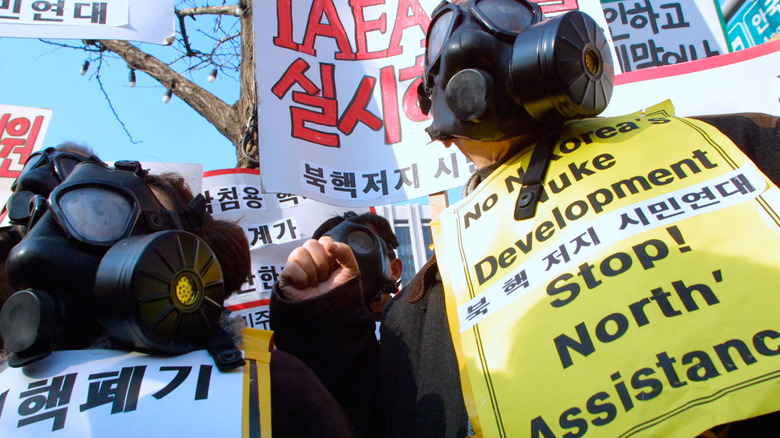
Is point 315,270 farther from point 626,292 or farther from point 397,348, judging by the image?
point 626,292

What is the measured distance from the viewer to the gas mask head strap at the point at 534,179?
123 centimetres

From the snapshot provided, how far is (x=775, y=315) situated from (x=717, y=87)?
1.51m

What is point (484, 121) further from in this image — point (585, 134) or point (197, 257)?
point (197, 257)

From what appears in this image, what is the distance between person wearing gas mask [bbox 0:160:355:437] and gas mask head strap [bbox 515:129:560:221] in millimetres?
600

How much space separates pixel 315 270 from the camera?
1.66 meters

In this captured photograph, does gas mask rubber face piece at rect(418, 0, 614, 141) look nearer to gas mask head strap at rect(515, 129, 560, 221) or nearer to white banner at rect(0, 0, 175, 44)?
gas mask head strap at rect(515, 129, 560, 221)

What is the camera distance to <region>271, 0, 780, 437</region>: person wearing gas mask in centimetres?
127

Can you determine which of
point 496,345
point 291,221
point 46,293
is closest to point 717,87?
point 496,345

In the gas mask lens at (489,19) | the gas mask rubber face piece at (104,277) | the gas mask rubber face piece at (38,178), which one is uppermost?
the gas mask lens at (489,19)

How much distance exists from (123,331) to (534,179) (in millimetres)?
906

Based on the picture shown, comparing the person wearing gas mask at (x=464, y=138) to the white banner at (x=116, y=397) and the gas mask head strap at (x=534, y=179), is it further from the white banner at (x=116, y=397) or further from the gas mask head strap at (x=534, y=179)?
the white banner at (x=116, y=397)

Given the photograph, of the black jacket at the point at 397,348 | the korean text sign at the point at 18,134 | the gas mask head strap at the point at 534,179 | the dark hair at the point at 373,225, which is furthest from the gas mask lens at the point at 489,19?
the korean text sign at the point at 18,134

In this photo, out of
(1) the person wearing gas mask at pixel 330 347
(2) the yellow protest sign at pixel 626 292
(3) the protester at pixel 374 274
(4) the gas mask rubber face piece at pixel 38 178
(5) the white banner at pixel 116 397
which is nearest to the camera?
(2) the yellow protest sign at pixel 626 292

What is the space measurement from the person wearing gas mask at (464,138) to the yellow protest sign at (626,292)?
0.10m
